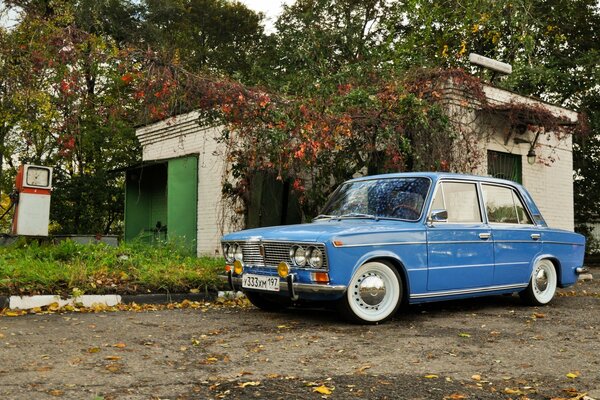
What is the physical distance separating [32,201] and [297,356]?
8707 millimetres

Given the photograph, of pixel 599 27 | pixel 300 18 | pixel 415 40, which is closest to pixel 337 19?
pixel 300 18

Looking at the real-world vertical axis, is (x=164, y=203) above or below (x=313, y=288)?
above

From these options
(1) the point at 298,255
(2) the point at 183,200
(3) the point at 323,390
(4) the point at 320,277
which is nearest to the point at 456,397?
(3) the point at 323,390

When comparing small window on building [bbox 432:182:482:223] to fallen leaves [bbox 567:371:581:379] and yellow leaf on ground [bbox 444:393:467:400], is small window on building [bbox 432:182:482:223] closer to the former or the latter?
fallen leaves [bbox 567:371:581:379]

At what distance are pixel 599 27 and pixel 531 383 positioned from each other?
22.6m

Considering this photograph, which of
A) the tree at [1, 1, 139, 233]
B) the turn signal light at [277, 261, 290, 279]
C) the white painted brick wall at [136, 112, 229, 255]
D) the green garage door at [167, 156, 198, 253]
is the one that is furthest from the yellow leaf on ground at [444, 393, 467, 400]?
the tree at [1, 1, 139, 233]

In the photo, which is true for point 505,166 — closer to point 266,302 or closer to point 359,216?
point 359,216

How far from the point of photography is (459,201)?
740cm

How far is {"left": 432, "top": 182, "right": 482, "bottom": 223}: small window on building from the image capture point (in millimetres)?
7219

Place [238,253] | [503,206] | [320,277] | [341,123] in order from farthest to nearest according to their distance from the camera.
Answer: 1. [341,123]
2. [503,206]
3. [238,253]
4. [320,277]

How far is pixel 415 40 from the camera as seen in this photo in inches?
825

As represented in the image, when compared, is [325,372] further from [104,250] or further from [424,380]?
[104,250]

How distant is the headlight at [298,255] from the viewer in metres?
6.23

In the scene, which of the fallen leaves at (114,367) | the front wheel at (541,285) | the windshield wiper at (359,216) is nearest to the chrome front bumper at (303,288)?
the windshield wiper at (359,216)
